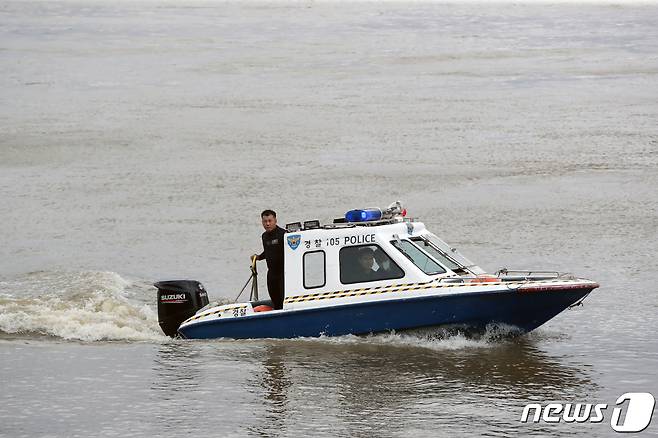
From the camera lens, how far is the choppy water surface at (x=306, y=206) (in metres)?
13.0

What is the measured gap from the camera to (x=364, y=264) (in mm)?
14555

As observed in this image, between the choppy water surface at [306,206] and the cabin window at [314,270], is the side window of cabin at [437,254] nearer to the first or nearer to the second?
the choppy water surface at [306,206]

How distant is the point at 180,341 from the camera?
1538 centimetres

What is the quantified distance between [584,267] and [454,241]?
7.90 ft

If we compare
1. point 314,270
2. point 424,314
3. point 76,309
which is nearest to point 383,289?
point 424,314

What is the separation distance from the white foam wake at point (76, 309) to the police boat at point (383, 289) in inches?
64.4

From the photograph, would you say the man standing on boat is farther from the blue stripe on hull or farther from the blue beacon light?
the blue beacon light

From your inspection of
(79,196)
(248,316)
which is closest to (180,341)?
(248,316)

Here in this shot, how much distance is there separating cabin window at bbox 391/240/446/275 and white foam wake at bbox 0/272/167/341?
129 inches

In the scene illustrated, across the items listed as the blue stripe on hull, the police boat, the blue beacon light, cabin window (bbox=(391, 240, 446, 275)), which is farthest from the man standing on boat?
cabin window (bbox=(391, 240, 446, 275))

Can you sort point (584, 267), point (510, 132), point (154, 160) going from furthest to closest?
point (510, 132) < point (154, 160) < point (584, 267)

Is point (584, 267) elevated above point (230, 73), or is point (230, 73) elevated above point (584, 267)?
point (230, 73)

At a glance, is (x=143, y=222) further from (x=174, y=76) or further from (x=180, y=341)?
(x=174, y=76)

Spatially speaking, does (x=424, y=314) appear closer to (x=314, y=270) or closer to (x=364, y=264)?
(x=364, y=264)
